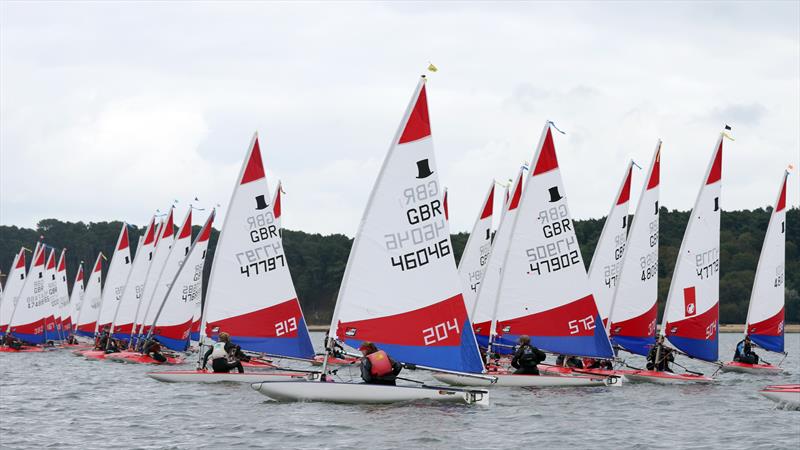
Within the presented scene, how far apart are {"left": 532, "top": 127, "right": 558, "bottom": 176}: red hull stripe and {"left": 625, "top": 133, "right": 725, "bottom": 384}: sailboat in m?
5.91

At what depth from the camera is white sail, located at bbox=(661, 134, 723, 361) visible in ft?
118

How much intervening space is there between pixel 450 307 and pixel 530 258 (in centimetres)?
680

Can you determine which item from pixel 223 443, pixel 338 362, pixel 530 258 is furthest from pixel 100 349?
pixel 223 443

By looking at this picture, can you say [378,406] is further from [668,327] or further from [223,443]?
[668,327]

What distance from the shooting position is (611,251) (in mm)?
42062

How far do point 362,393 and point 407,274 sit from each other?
123 inches

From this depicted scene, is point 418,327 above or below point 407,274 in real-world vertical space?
below

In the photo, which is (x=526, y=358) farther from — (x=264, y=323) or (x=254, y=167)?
(x=254, y=167)

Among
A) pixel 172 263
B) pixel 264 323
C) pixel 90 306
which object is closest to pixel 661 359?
pixel 264 323

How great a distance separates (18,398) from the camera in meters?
30.5

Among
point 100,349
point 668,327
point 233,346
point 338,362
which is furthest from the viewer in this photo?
point 100,349

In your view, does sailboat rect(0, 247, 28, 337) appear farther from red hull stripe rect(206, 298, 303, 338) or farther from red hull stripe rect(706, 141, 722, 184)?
red hull stripe rect(706, 141, 722, 184)

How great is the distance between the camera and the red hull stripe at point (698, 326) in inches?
1414

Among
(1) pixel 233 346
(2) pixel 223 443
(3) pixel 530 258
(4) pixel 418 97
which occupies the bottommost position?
Result: (2) pixel 223 443
